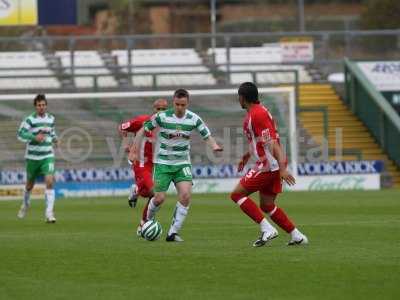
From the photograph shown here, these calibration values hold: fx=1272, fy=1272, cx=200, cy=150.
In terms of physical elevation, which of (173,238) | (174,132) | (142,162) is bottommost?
(173,238)

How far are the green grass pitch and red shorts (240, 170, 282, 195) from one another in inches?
27.4

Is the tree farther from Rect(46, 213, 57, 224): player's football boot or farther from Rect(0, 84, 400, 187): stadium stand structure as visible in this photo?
Rect(46, 213, 57, 224): player's football boot

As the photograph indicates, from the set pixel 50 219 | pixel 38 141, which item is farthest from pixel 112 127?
pixel 50 219

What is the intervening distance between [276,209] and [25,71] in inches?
1105

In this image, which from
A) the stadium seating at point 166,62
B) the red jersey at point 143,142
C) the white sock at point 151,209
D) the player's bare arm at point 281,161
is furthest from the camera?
the stadium seating at point 166,62

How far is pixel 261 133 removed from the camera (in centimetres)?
1475

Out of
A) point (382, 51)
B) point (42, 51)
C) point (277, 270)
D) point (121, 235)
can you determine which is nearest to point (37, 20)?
point (42, 51)

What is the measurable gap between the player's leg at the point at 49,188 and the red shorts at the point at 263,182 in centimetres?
718

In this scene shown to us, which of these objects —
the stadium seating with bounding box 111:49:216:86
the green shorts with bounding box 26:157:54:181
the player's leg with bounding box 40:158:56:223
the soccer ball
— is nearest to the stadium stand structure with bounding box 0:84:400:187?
the stadium seating with bounding box 111:49:216:86

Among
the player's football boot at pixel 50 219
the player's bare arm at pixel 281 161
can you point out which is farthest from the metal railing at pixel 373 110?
the player's bare arm at pixel 281 161

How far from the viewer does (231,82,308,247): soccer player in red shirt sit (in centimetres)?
1468

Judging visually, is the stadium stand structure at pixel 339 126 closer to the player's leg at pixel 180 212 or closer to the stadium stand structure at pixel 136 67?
the stadium stand structure at pixel 136 67

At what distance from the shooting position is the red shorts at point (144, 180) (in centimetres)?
2000

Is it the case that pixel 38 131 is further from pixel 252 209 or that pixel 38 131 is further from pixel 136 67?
pixel 136 67
